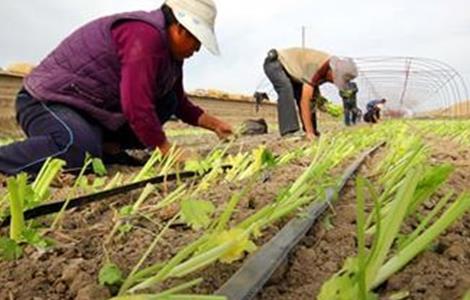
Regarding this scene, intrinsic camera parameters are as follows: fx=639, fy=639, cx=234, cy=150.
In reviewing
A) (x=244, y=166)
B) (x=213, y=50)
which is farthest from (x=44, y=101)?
(x=244, y=166)

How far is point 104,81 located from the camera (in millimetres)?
3539

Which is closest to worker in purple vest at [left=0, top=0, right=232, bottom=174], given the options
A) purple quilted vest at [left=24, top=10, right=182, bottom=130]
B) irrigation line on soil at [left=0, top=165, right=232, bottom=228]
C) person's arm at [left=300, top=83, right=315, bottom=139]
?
purple quilted vest at [left=24, top=10, right=182, bottom=130]

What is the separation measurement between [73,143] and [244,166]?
1.00 metres

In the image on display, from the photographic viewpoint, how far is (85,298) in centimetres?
123

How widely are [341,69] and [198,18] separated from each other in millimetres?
4025

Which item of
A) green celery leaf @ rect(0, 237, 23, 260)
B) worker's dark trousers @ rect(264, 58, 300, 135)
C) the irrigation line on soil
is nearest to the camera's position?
green celery leaf @ rect(0, 237, 23, 260)

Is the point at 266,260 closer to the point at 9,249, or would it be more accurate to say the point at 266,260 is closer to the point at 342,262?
the point at 342,262

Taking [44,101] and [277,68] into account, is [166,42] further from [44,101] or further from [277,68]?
[277,68]

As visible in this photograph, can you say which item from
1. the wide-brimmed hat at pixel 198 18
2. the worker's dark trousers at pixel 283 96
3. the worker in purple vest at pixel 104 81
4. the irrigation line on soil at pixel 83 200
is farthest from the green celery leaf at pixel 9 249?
the worker's dark trousers at pixel 283 96

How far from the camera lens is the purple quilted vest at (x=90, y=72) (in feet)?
11.5

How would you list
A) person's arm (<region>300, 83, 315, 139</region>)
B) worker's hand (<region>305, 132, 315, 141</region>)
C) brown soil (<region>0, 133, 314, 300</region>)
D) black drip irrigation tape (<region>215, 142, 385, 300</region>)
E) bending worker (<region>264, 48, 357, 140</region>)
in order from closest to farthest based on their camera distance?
black drip irrigation tape (<region>215, 142, 385, 300</region>) → brown soil (<region>0, 133, 314, 300</region>) → worker's hand (<region>305, 132, 315, 141</region>) → person's arm (<region>300, 83, 315, 139</region>) → bending worker (<region>264, 48, 357, 140</region>)

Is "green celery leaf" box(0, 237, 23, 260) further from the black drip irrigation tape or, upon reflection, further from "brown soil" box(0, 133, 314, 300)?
the black drip irrigation tape

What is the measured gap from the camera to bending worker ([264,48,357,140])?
23.2 feet

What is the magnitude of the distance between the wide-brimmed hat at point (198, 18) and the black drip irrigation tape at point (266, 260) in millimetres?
1525
